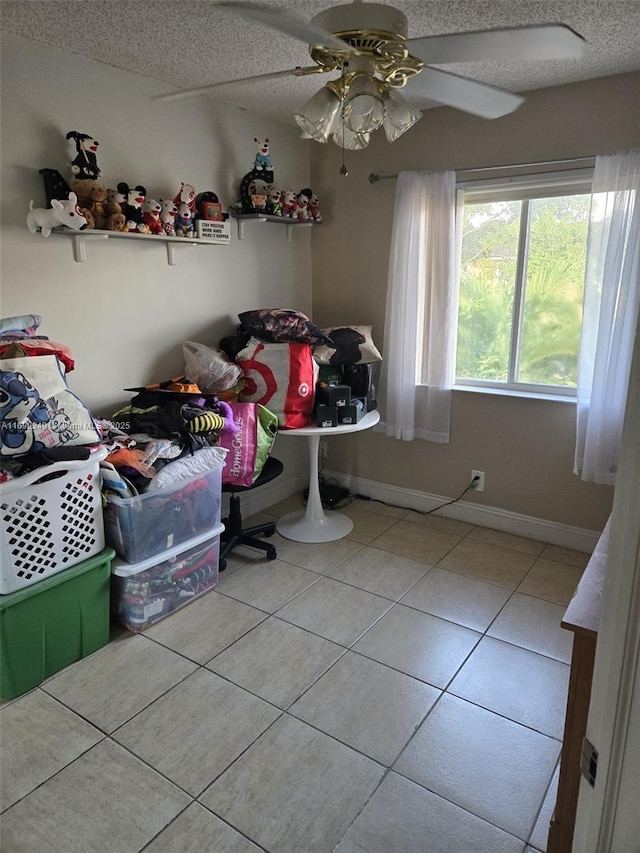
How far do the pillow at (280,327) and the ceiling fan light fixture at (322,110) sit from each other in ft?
4.22

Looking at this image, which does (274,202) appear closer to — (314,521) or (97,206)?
(97,206)

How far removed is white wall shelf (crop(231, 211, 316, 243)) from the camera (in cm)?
302

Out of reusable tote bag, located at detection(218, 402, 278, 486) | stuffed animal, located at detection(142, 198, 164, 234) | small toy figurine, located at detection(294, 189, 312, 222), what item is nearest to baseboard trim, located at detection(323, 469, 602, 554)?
reusable tote bag, located at detection(218, 402, 278, 486)

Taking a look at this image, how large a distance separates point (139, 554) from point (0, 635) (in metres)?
0.55

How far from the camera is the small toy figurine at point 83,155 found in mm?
2258

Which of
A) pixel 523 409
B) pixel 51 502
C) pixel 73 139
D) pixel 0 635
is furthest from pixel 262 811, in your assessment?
pixel 73 139

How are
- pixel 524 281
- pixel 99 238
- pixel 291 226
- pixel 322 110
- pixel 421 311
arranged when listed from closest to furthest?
1. pixel 322 110
2. pixel 99 238
3. pixel 524 281
4. pixel 421 311
5. pixel 291 226

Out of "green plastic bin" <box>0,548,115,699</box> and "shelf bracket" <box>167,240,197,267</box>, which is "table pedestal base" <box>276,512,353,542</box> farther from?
"shelf bracket" <box>167,240,197,267</box>

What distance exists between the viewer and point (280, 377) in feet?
→ 9.48

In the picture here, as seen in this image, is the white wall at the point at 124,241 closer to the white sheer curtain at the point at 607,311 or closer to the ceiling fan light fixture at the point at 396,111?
the ceiling fan light fixture at the point at 396,111

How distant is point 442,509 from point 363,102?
2.49 metres

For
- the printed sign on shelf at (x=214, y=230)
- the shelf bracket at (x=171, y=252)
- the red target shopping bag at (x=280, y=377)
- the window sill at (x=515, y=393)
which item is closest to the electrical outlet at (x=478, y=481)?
the window sill at (x=515, y=393)

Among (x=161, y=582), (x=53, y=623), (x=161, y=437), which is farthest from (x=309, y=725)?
(x=161, y=437)

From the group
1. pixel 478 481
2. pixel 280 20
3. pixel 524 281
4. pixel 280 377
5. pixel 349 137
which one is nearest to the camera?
pixel 280 20
